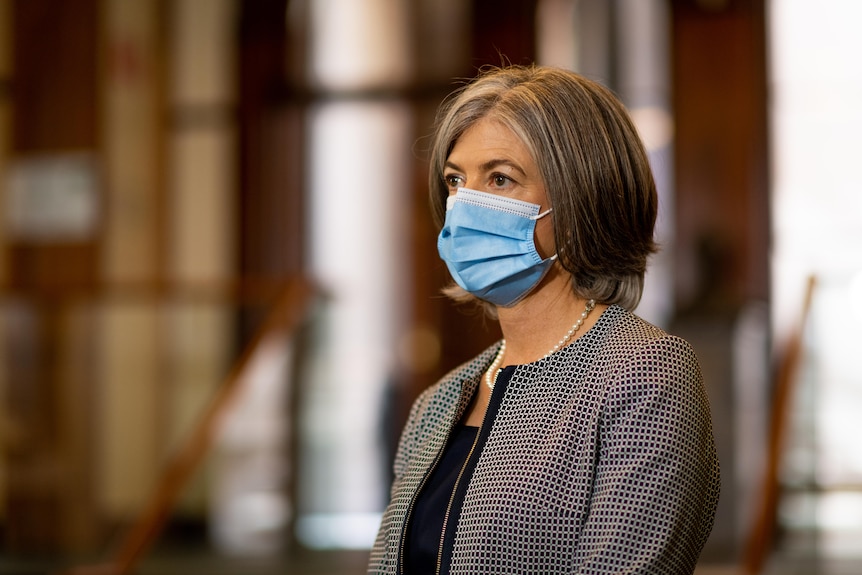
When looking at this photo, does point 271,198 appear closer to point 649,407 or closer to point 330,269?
point 330,269

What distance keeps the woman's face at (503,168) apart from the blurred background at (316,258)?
283cm

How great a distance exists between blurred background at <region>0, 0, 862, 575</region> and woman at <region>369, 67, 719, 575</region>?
274 cm

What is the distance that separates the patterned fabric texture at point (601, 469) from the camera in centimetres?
154

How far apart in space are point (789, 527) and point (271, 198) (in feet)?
14.6

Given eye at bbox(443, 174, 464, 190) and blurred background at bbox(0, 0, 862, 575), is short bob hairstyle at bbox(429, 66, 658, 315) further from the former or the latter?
blurred background at bbox(0, 0, 862, 575)

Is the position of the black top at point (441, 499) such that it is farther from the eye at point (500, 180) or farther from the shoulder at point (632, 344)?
the eye at point (500, 180)

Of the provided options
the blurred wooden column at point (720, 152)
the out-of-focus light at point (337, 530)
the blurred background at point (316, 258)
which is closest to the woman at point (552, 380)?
the blurred background at point (316, 258)

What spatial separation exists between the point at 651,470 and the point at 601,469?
0.26ft

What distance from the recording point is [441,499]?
180 centimetres

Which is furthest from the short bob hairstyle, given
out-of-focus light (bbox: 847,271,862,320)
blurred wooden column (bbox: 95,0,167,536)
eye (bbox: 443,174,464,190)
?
blurred wooden column (bbox: 95,0,167,536)

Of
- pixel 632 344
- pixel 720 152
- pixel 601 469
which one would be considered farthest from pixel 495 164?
pixel 720 152

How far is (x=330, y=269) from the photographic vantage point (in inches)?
302

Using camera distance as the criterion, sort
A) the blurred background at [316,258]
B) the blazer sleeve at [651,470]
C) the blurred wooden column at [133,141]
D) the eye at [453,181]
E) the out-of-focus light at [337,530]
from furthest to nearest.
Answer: the blurred wooden column at [133,141], the out-of-focus light at [337,530], the blurred background at [316,258], the eye at [453,181], the blazer sleeve at [651,470]

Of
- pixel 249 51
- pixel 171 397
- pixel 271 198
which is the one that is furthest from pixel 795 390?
pixel 249 51
